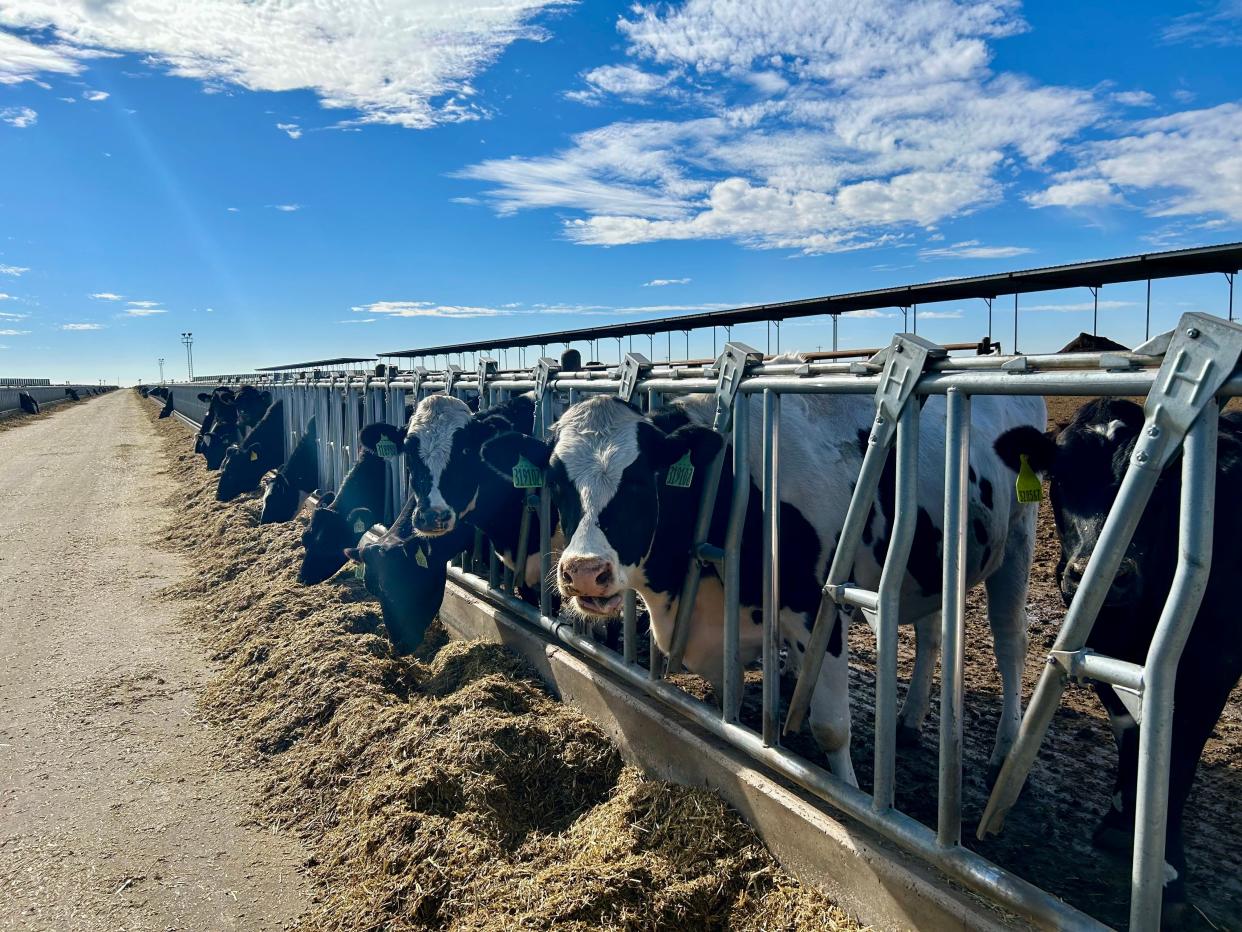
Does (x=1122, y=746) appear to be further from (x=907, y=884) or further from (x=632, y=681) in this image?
(x=632, y=681)

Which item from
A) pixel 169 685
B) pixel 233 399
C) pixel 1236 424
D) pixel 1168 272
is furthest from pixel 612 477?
pixel 233 399

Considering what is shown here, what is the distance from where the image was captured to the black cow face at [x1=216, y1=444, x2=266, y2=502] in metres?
14.8

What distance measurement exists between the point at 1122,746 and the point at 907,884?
114 cm

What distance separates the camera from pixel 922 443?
4625mm

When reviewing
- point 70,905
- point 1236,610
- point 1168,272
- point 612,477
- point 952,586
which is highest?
point 1168,272

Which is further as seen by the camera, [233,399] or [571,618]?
[233,399]

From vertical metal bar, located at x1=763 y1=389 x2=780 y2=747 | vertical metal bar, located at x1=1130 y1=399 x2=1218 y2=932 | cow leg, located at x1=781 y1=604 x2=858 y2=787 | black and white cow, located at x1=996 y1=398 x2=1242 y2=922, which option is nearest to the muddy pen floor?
black and white cow, located at x1=996 y1=398 x2=1242 y2=922

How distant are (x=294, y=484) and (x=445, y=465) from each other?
6443 millimetres

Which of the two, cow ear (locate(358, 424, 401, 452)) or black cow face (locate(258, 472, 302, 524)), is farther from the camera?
black cow face (locate(258, 472, 302, 524))

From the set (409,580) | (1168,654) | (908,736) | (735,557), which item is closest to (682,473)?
(735,557)

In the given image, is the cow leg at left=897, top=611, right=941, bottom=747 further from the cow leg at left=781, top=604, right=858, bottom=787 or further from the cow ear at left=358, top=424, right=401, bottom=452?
the cow ear at left=358, top=424, right=401, bottom=452

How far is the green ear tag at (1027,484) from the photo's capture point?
3.34 m

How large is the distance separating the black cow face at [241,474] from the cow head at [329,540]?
6941mm

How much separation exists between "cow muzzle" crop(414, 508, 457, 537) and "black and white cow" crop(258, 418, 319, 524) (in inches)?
248
